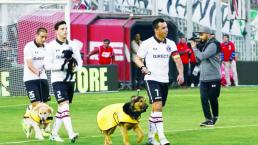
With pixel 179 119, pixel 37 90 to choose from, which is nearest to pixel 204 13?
pixel 179 119

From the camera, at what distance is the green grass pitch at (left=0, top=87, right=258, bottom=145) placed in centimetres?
2077

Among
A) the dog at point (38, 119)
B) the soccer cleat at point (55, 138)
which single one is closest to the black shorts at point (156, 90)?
the soccer cleat at point (55, 138)

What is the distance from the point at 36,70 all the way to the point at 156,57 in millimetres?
3168

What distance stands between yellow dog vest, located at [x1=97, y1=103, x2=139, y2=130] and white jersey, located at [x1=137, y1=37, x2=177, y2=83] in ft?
3.69

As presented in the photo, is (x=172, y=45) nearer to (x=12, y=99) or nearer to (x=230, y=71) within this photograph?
(x=12, y=99)

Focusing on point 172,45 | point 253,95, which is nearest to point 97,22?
point 253,95

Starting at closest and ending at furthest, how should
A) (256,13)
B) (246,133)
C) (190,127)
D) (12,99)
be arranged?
(246,133)
(190,127)
(12,99)
(256,13)

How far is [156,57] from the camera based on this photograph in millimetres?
19766

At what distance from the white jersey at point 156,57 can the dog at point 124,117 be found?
1040 mm

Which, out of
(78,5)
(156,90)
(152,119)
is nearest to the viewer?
(152,119)

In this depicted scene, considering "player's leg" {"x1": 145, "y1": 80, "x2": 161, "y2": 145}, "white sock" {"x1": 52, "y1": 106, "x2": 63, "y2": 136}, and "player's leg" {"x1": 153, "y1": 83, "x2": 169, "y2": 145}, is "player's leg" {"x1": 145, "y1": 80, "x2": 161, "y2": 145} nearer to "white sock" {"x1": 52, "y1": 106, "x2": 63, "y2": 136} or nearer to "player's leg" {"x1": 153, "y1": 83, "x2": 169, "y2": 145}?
"player's leg" {"x1": 153, "y1": 83, "x2": 169, "y2": 145}

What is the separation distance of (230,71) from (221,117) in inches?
666

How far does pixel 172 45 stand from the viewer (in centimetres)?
1998

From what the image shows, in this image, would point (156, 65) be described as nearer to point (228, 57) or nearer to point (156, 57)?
point (156, 57)
